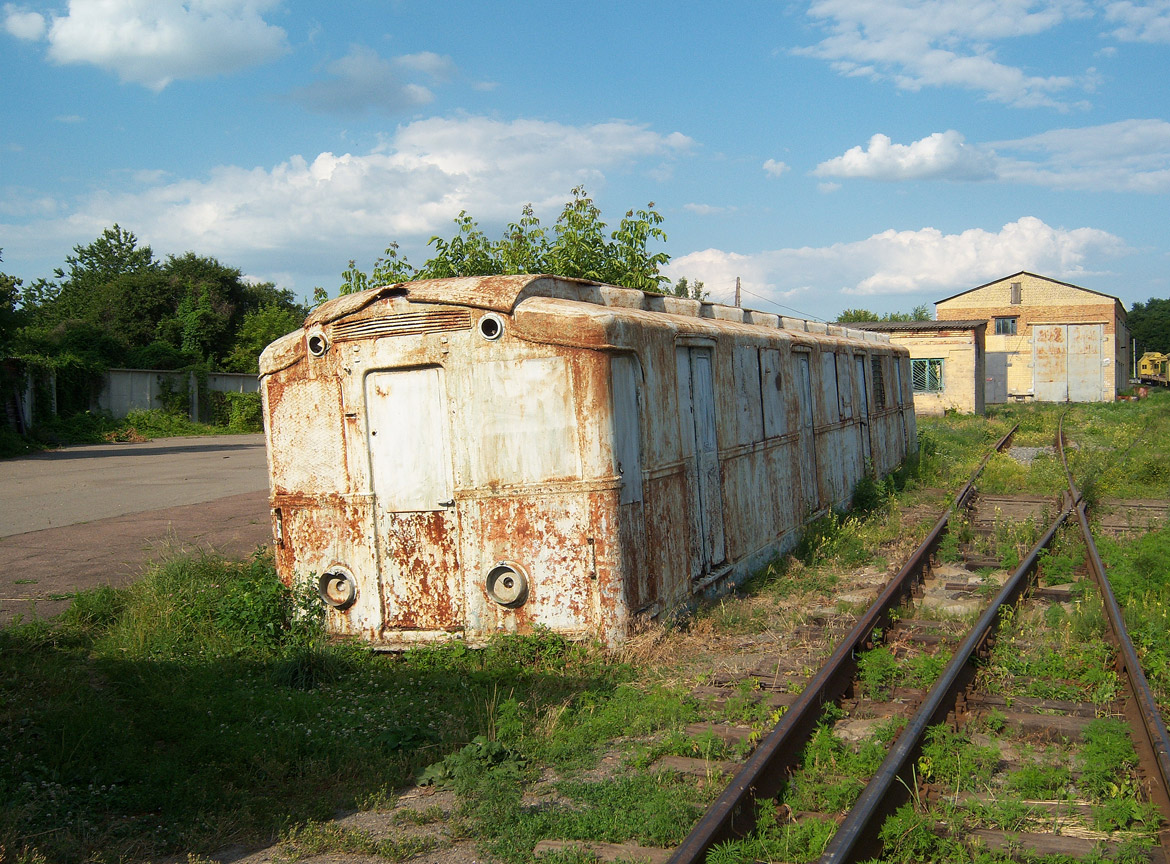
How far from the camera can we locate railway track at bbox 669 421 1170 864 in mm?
3885

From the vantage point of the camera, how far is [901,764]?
4355 millimetres

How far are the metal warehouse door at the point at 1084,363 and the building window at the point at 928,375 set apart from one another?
16.3 m

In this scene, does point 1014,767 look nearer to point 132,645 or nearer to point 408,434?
point 408,434

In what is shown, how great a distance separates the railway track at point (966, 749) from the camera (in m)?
3.88

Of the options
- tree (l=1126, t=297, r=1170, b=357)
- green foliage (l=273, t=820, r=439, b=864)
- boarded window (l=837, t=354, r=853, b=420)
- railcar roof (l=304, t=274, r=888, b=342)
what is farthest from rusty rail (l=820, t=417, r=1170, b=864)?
tree (l=1126, t=297, r=1170, b=357)

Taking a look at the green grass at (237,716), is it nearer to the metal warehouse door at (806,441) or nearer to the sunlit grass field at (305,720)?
the sunlit grass field at (305,720)

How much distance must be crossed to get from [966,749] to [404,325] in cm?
472

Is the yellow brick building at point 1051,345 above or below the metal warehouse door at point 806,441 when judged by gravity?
above

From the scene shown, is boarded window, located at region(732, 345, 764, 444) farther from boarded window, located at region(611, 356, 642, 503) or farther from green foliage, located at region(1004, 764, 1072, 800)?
green foliage, located at region(1004, 764, 1072, 800)

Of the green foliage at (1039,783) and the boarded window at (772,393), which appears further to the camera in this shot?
the boarded window at (772,393)

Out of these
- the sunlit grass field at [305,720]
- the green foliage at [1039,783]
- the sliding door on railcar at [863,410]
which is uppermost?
the sliding door on railcar at [863,410]

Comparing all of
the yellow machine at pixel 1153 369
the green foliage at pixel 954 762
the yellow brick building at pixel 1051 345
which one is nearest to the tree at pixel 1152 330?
the yellow machine at pixel 1153 369

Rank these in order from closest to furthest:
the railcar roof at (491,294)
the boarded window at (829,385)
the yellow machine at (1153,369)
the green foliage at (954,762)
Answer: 1. the green foliage at (954,762)
2. the railcar roof at (491,294)
3. the boarded window at (829,385)
4. the yellow machine at (1153,369)

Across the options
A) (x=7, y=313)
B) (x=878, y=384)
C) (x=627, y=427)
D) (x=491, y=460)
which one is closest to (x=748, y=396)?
(x=627, y=427)
